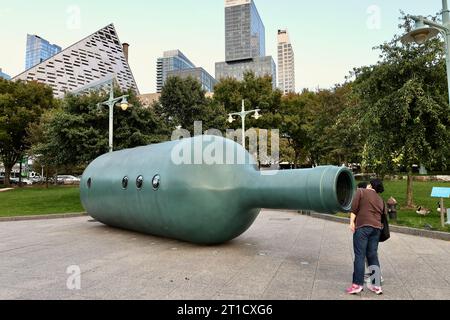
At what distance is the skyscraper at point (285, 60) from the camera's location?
165 meters

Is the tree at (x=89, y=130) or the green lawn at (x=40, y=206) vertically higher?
the tree at (x=89, y=130)

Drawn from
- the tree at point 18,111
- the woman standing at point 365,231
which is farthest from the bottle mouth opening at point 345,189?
the tree at point 18,111

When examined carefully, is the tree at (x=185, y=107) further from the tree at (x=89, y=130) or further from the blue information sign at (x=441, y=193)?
the blue information sign at (x=441, y=193)

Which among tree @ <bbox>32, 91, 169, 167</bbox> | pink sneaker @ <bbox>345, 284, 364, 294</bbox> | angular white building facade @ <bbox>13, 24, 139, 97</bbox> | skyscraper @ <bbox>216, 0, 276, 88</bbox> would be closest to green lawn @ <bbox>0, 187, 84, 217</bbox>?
tree @ <bbox>32, 91, 169, 167</bbox>

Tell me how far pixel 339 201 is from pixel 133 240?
606 centimetres

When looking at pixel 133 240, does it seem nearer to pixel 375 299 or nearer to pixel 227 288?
pixel 227 288

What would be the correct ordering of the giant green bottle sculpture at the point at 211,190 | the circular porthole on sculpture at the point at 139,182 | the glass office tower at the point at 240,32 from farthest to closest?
the glass office tower at the point at 240,32 → the circular porthole on sculpture at the point at 139,182 → the giant green bottle sculpture at the point at 211,190

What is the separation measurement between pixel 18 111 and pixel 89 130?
2143 cm

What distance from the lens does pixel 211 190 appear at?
8.05 metres

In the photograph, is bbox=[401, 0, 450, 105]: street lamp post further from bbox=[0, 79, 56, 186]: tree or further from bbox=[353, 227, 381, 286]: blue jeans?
bbox=[0, 79, 56, 186]: tree

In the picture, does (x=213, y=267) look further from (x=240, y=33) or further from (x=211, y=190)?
(x=240, y=33)

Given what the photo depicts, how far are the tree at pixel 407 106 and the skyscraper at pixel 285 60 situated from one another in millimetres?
150725

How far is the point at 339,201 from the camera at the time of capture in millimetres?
6410

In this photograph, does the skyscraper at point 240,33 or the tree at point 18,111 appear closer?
the tree at point 18,111
